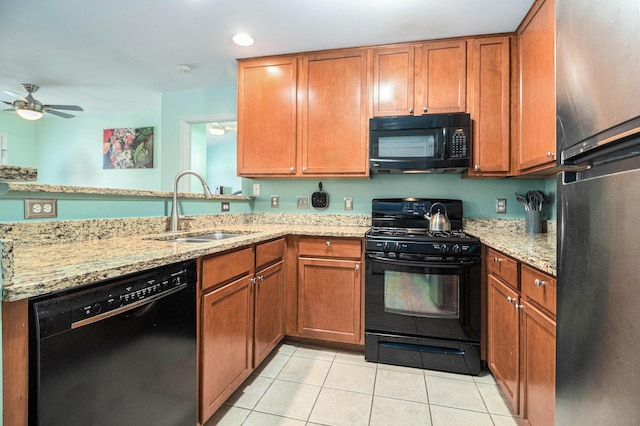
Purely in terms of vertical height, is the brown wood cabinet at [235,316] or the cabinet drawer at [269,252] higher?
the cabinet drawer at [269,252]

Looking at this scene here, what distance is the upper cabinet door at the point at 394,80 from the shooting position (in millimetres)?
2191

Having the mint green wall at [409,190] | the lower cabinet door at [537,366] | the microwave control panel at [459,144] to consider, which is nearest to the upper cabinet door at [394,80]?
the microwave control panel at [459,144]

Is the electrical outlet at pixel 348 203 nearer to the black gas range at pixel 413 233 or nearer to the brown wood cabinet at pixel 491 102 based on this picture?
the black gas range at pixel 413 233

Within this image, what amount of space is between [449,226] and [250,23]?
6.61 ft

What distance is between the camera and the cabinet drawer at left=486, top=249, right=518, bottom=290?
140 cm

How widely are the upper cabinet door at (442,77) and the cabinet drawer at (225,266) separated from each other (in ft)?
5.39

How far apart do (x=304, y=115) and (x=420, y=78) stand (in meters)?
0.92

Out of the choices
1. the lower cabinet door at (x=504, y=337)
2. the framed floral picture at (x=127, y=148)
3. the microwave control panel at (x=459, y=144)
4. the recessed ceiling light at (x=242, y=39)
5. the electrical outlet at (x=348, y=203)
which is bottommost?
the lower cabinet door at (x=504, y=337)

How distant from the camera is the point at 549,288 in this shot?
3.51 feet

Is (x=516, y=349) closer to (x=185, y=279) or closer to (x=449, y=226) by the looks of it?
(x=449, y=226)

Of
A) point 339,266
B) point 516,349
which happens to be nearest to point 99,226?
point 339,266

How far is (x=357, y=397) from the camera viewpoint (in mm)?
1615

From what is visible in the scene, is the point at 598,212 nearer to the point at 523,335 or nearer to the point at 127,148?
the point at 523,335

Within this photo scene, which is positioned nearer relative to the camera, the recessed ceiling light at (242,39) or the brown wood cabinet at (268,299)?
the brown wood cabinet at (268,299)
